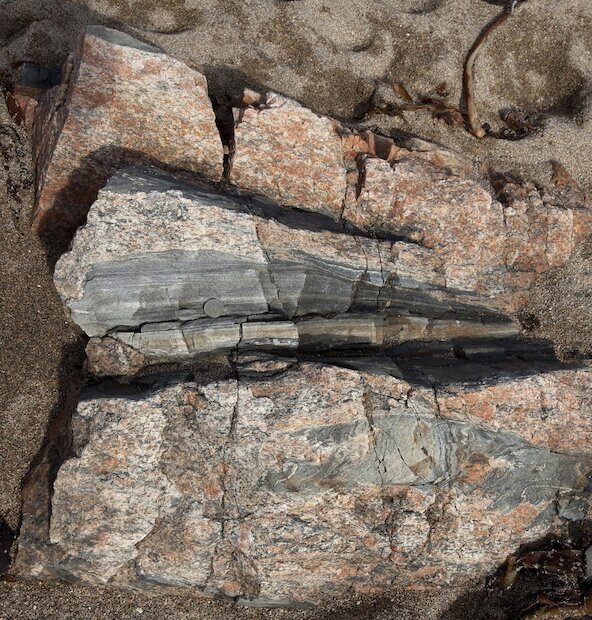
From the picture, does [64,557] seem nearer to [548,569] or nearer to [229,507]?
[229,507]

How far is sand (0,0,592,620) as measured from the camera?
6.23 meters

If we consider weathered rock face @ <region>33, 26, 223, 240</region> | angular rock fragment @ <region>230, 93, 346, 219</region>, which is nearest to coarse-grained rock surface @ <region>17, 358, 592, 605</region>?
angular rock fragment @ <region>230, 93, 346, 219</region>

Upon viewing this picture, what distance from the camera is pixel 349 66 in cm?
779

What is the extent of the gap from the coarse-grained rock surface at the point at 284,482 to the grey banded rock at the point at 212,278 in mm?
392

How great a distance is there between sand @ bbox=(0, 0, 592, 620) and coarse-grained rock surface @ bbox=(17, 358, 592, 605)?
1.54m

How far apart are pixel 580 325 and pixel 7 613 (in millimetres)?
6104

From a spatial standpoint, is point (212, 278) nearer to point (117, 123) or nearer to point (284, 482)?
point (284, 482)

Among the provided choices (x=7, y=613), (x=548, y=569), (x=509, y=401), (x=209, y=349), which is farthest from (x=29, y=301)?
(x=548, y=569)

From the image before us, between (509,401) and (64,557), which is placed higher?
(509,401)

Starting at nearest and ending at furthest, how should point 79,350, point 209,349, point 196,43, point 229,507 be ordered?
point 229,507 < point 209,349 < point 79,350 < point 196,43

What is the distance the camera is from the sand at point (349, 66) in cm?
623

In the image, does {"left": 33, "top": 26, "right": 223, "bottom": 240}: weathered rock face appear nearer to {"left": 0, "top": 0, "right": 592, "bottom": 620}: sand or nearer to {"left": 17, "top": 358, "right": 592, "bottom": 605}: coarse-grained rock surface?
{"left": 0, "top": 0, "right": 592, "bottom": 620}: sand

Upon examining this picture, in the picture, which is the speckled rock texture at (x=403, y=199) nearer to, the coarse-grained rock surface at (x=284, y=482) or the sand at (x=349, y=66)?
the sand at (x=349, y=66)

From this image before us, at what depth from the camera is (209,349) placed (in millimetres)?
5180
